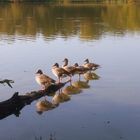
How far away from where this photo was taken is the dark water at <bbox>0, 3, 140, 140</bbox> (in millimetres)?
14670

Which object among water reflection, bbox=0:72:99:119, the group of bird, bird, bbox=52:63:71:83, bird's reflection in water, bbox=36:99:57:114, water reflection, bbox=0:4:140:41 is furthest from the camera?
water reflection, bbox=0:4:140:41

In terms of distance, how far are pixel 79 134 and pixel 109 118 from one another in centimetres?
193

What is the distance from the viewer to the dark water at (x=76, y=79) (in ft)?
48.1

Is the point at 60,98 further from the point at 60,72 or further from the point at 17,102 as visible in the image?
the point at 60,72

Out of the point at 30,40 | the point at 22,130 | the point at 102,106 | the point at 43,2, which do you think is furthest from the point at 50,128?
the point at 43,2

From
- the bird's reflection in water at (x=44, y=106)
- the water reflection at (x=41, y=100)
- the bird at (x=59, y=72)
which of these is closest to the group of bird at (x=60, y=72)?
the bird at (x=59, y=72)

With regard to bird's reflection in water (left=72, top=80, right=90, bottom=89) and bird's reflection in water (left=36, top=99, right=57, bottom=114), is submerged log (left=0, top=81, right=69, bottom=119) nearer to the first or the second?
bird's reflection in water (left=36, top=99, right=57, bottom=114)

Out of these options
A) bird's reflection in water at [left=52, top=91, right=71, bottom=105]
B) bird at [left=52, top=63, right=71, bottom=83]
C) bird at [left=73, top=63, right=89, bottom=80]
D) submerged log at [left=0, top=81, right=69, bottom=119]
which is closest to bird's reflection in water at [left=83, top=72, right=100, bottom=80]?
bird at [left=73, top=63, right=89, bottom=80]

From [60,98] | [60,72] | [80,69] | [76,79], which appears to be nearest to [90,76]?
[80,69]

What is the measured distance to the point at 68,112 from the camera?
54.7ft

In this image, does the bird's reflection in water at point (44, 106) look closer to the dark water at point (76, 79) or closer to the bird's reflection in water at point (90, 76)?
the dark water at point (76, 79)

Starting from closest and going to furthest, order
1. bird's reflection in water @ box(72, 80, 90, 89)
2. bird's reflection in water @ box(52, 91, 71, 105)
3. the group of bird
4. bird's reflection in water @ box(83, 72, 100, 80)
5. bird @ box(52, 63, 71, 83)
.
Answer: bird's reflection in water @ box(52, 91, 71, 105) → the group of bird → bird's reflection in water @ box(72, 80, 90, 89) → bird @ box(52, 63, 71, 83) → bird's reflection in water @ box(83, 72, 100, 80)

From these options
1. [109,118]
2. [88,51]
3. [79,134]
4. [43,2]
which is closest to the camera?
[79,134]

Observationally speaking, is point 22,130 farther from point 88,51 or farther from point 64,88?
point 88,51
